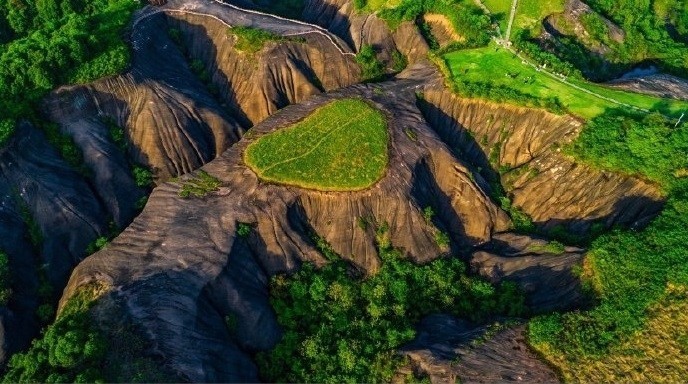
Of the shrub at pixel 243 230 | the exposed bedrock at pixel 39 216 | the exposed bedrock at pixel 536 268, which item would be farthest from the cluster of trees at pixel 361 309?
the exposed bedrock at pixel 39 216

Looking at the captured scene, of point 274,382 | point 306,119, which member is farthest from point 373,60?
point 274,382

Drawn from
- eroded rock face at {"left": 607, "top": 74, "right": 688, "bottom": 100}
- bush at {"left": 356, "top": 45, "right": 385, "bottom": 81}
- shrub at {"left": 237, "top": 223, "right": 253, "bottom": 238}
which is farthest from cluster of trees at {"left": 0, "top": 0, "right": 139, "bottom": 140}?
eroded rock face at {"left": 607, "top": 74, "right": 688, "bottom": 100}

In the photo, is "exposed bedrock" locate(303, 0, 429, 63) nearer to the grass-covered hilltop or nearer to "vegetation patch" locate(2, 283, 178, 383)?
the grass-covered hilltop

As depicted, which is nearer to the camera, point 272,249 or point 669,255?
point 669,255

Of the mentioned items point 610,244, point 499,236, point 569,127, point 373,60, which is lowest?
point 499,236

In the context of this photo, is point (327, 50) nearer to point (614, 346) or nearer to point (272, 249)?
point (272, 249)

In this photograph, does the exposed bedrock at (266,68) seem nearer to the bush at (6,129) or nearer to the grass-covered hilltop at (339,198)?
the grass-covered hilltop at (339,198)
